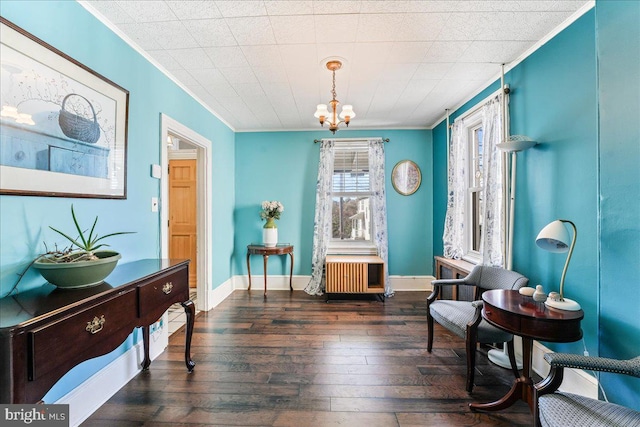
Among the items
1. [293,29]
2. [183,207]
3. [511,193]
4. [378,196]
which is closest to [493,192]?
[511,193]

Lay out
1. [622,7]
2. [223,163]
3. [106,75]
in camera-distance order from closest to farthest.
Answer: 1. [622,7]
2. [106,75]
3. [223,163]

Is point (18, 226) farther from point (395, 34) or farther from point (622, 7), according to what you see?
point (622, 7)

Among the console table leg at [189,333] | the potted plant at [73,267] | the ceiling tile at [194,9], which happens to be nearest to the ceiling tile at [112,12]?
the ceiling tile at [194,9]

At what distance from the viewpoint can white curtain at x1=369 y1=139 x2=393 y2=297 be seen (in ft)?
13.5

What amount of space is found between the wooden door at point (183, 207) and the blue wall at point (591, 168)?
407 cm

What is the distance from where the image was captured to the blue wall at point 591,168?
1422 millimetres

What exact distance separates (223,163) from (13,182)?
2.69 metres

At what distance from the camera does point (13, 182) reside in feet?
4.23

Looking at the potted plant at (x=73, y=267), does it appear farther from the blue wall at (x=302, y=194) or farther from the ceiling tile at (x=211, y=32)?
the blue wall at (x=302, y=194)

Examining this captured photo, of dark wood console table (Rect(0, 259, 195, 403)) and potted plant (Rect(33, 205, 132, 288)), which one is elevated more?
potted plant (Rect(33, 205, 132, 288))

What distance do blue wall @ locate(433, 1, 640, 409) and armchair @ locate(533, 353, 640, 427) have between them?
441 mm

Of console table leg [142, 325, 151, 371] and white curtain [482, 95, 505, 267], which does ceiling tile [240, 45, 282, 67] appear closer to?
white curtain [482, 95, 505, 267]

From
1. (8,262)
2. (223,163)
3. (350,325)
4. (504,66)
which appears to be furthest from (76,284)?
(504,66)

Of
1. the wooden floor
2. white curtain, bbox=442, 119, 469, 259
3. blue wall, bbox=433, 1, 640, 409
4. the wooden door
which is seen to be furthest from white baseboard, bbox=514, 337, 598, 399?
the wooden door
